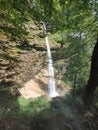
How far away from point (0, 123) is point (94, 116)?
2577mm

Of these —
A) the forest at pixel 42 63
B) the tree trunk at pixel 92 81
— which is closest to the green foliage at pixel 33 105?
the forest at pixel 42 63

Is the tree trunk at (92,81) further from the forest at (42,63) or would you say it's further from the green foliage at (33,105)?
the green foliage at (33,105)

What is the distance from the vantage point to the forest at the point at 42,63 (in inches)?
149

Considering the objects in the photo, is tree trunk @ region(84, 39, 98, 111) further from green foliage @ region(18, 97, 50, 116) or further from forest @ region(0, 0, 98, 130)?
green foliage @ region(18, 97, 50, 116)

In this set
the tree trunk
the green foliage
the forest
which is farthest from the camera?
the green foliage

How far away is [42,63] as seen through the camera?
42.0 ft

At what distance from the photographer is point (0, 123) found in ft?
18.3

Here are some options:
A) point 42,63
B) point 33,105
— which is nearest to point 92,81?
point 33,105

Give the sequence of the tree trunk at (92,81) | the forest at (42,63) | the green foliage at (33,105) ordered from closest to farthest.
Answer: the forest at (42,63) → the tree trunk at (92,81) → the green foliage at (33,105)

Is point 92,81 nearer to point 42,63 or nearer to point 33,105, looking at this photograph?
point 33,105

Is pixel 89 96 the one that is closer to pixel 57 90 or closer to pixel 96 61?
pixel 96 61

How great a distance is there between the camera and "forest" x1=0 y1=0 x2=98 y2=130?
149 inches

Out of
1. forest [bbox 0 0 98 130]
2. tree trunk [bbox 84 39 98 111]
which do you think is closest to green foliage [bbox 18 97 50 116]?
forest [bbox 0 0 98 130]

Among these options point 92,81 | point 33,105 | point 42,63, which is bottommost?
point 42,63
